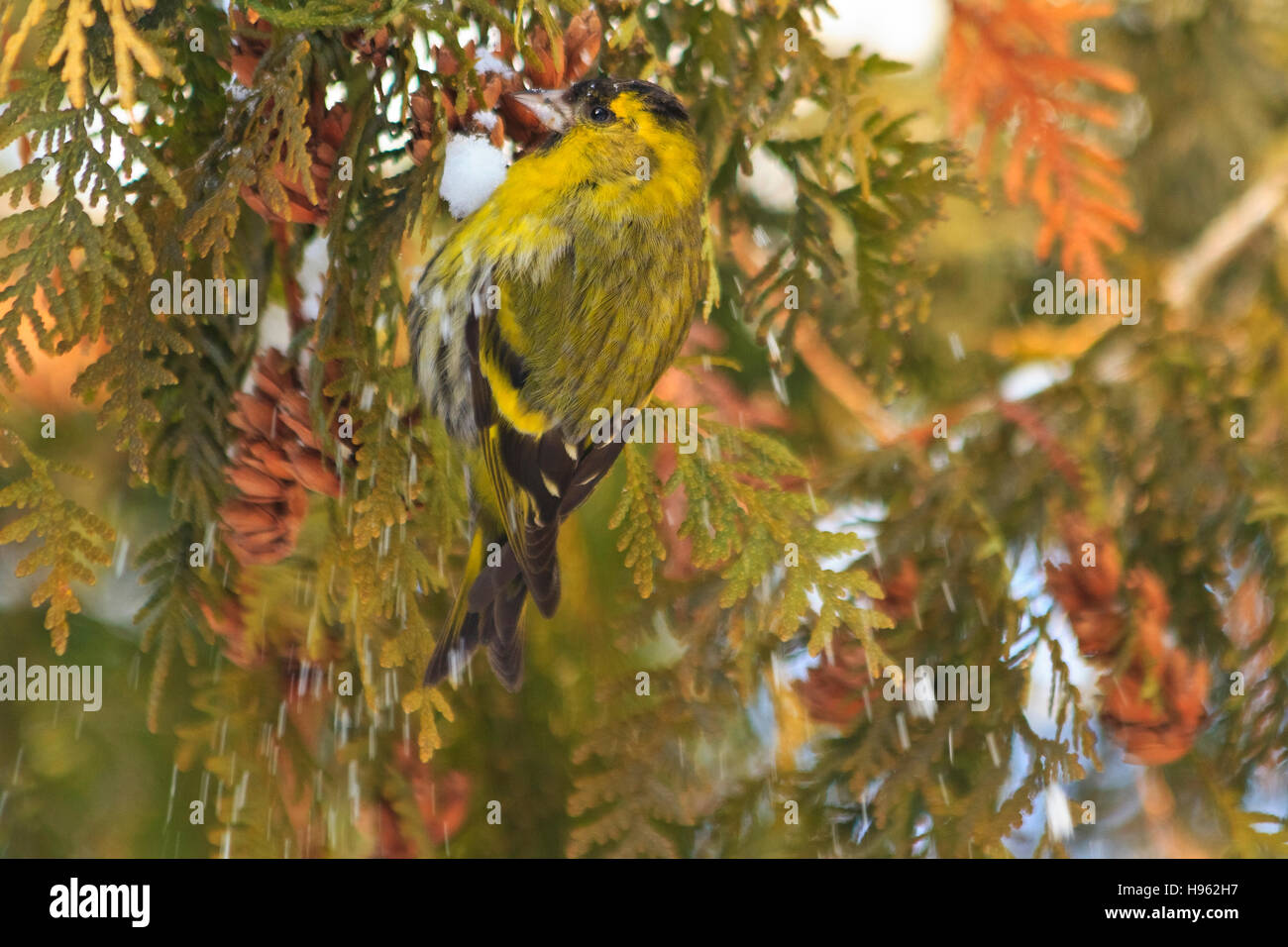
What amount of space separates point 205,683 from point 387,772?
42 cm

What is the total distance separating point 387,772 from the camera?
92.8 inches

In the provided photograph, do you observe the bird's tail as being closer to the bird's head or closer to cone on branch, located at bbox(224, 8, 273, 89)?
the bird's head

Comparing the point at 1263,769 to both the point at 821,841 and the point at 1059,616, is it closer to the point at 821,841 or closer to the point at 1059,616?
the point at 1059,616

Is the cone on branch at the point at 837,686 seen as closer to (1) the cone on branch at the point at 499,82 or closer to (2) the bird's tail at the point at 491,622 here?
(2) the bird's tail at the point at 491,622

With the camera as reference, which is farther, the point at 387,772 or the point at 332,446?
the point at 387,772

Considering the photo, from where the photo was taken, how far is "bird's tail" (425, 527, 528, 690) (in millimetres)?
1871

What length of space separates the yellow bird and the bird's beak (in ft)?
0.18

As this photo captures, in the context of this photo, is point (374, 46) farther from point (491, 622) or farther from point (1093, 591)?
point (1093, 591)

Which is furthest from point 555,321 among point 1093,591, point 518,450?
point 1093,591

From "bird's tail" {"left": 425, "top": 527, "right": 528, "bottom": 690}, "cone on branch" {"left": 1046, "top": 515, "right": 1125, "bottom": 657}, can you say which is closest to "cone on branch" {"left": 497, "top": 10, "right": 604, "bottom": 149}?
"bird's tail" {"left": 425, "top": 527, "right": 528, "bottom": 690}

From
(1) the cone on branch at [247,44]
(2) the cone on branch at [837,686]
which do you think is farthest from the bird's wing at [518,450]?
(2) the cone on branch at [837,686]

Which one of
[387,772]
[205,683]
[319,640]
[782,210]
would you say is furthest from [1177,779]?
[205,683]

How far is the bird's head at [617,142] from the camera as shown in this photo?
67.7 inches

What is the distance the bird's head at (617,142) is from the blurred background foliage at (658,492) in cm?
6
